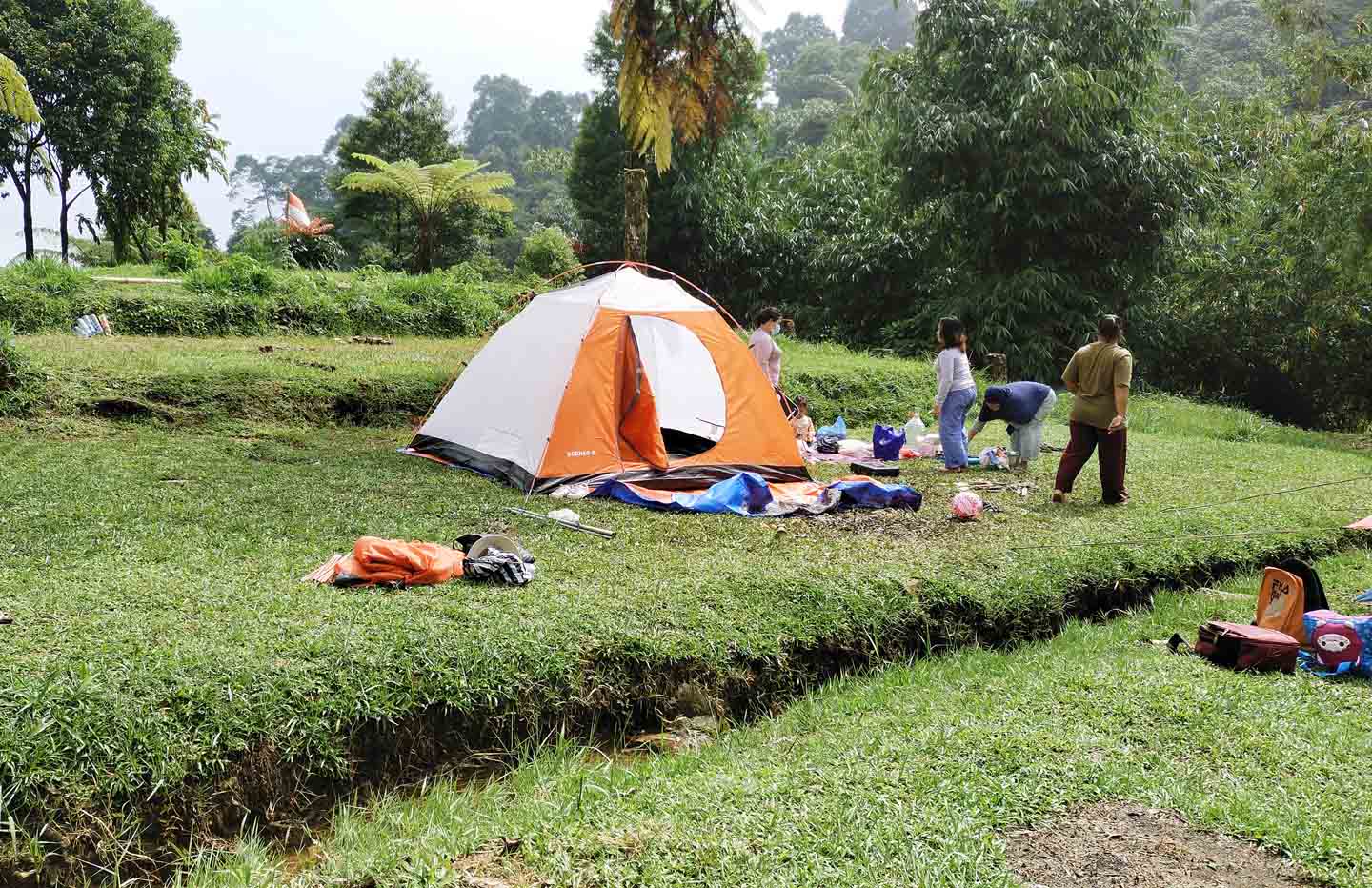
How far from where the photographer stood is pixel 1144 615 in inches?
217

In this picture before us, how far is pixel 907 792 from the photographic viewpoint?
3.17 metres

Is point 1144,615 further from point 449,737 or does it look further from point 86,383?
point 86,383

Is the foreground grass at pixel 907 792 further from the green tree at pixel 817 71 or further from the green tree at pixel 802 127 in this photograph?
the green tree at pixel 817 71

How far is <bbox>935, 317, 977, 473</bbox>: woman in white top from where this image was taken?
8469 mm

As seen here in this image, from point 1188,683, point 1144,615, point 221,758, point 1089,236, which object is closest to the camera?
point 221,758

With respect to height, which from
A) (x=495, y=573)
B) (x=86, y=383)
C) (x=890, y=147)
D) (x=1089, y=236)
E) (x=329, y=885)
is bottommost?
(x=329, y=885)

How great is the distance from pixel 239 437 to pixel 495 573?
4526 millimetres

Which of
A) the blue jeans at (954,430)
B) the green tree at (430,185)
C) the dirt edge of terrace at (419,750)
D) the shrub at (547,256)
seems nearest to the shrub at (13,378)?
the dirt edge of terrace at (419,750)

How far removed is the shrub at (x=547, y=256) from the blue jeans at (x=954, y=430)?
52.7ft

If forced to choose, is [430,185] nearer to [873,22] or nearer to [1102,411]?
[1102,411]

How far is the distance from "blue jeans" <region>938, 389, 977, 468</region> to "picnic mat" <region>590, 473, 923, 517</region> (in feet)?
5.29

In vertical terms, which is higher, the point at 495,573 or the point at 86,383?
the point at 86,383

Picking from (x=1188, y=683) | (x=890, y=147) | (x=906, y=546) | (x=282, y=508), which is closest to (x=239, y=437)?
(x=282, y=508)

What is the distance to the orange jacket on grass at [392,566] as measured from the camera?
4.71 metres
